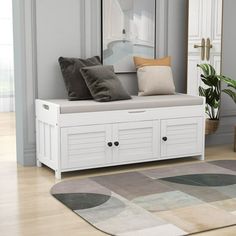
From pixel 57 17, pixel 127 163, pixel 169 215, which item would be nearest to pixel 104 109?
pixel 127 163

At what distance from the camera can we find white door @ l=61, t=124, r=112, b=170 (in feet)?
13.5

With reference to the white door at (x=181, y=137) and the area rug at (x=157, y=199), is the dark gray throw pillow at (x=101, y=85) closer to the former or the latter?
the white door at (x=181, y=137)

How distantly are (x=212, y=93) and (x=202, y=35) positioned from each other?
596 mm

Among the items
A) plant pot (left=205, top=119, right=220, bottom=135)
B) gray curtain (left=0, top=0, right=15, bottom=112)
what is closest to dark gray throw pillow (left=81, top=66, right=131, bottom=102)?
plant pot (left=205, top=119, right=220, bottom=135)

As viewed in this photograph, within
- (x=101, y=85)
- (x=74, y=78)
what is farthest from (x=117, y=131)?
(x=74, y=78)

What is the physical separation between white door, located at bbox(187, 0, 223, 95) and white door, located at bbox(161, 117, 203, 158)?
0.57 m

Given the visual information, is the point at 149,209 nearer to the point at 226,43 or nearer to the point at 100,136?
the point at 100,136

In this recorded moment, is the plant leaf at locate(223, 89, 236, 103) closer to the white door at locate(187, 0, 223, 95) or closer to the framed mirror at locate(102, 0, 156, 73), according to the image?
the white door at locate(187, 0, 223, 95)

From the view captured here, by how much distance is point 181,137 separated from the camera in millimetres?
4633

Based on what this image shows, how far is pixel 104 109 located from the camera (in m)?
4.20

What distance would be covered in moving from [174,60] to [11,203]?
2.42m

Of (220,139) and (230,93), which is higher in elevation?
(230,93)

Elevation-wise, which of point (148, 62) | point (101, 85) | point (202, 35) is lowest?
point (101, 85)

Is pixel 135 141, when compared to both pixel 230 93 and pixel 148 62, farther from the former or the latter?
pixel 230 93
